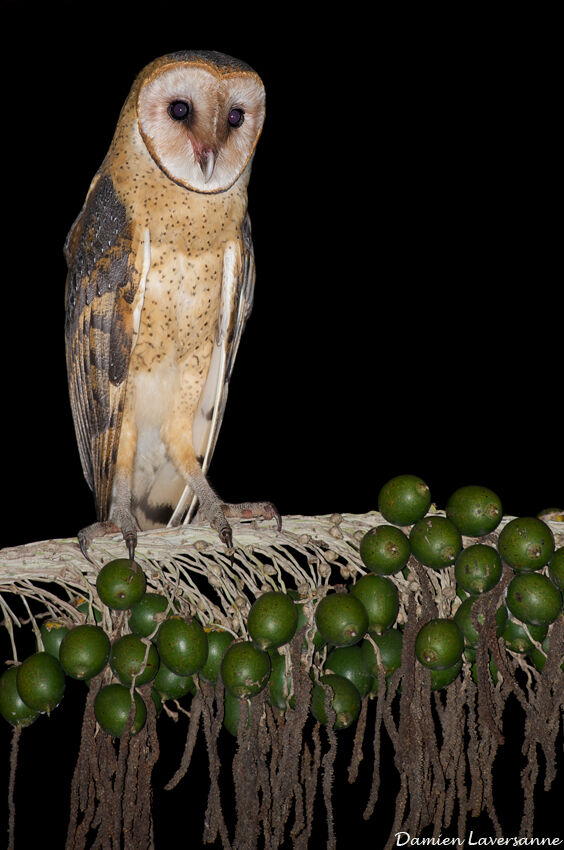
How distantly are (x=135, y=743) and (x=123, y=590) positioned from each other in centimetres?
24

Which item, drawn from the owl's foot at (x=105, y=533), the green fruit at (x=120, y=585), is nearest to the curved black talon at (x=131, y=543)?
the owl's foot at (x=105, y=533)

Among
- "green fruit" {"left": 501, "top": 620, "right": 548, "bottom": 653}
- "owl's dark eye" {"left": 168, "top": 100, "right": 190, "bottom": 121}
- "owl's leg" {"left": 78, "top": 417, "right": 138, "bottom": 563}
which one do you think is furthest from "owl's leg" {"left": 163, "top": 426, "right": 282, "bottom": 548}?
"owl's dark eye" {"left": 168, "top": 100, "right": 190, "bottom": 121}

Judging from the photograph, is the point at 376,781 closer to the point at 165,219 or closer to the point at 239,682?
the point at 239,682

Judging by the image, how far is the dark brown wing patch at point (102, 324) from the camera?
1.81m

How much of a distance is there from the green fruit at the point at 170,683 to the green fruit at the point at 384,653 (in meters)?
0.31

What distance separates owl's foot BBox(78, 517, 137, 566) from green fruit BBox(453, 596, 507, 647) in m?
0.58

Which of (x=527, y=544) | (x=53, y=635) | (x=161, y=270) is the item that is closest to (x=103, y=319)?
(x=161, y=270)

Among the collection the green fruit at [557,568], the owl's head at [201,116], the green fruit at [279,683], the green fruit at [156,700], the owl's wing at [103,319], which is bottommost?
the green fruit at [156,700]

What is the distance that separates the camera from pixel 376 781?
108 centimetres

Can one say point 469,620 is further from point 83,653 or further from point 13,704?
point 13,704

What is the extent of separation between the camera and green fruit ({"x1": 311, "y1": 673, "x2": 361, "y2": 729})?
1.18m

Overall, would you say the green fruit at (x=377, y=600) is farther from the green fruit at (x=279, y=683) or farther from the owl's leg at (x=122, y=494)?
the owl's leg at (x=122, y=494)

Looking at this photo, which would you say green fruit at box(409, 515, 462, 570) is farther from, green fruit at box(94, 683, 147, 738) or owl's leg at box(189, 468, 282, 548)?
green fruit at box(94, 683, 147, 738)

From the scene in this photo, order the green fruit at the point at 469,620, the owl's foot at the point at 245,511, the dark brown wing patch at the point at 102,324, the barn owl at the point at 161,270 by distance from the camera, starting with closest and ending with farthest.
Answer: the green fruit at the point at 469,620
the owl's foot at the point at 245,511
the barn owl at the point at 161,270
the dark brown wing patch at the point at 102,324
